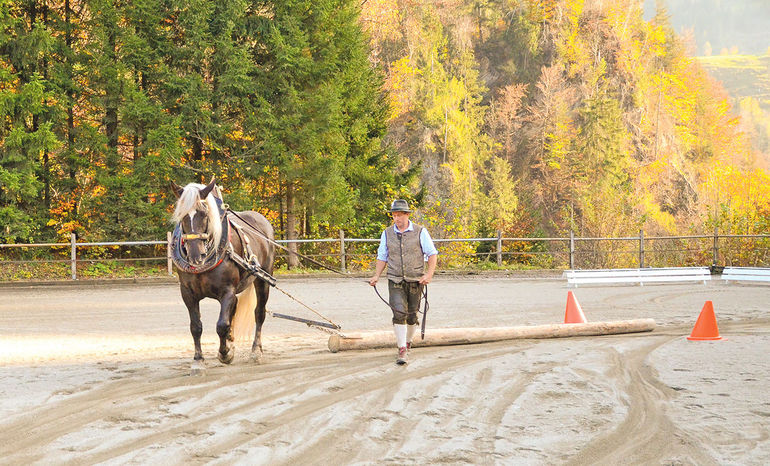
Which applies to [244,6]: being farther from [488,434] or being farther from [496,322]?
[488,434]

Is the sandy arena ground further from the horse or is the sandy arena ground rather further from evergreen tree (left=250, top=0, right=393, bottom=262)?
evergreen tree (left=250, top=0, right=393, bottom=262)

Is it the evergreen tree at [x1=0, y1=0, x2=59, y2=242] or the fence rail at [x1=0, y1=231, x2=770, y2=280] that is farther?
the fence rail at [x1=0, y1=231, x2=770, y2=280]

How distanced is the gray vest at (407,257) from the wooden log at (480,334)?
1203 mm

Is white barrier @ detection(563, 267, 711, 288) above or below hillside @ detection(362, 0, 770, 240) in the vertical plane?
below

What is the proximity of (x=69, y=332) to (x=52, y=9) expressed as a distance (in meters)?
17.6

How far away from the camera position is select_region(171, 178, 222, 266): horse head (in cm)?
823

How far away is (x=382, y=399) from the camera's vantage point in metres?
7.07

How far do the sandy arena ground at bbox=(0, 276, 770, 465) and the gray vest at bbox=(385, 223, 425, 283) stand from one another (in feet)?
3.38

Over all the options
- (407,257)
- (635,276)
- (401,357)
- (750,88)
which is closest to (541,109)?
(635,276)

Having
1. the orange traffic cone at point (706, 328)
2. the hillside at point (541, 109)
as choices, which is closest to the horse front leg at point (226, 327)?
the orange traffic cone at point (706, 328)

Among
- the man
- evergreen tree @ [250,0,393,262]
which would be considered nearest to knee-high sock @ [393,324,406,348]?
the man

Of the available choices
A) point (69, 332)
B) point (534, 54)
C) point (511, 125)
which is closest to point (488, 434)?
point (69, 332)

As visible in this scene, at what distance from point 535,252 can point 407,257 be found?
1844 centimetres

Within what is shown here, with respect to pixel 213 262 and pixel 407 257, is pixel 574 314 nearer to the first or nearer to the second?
pixel 407 257
